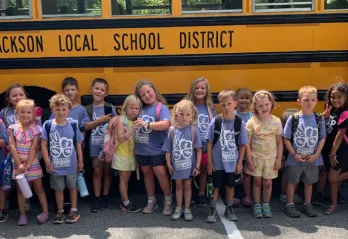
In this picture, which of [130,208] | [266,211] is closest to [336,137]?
[266,211]

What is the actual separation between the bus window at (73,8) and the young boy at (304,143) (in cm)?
188

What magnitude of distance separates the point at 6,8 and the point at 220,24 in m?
1.86

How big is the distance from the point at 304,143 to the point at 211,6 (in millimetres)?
1421

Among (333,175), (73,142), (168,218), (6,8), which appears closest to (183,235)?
(168,218)

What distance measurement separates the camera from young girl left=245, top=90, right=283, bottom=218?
3516 millimetres

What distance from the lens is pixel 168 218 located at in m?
3.60

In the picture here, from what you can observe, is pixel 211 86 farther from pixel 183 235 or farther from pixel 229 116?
pixel 183 235

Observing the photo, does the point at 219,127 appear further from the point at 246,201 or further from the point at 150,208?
the point at 150,208

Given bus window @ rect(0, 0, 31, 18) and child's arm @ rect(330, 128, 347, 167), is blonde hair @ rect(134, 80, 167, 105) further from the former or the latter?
child's arm @ rect(330, 128, 347, 167)

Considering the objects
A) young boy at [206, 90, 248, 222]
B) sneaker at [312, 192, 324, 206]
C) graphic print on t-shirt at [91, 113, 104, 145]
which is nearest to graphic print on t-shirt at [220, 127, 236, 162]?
young boy at [206, 90, 248, 222]

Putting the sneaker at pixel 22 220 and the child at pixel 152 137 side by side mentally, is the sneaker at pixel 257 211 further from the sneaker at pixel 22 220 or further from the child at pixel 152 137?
the sneaker at pixel 22 220

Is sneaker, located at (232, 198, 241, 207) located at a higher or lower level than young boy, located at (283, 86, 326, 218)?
lower

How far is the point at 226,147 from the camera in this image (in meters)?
3.46

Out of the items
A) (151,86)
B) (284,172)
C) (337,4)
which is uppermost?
(337,4)
